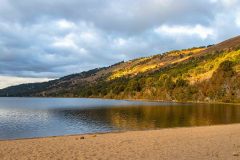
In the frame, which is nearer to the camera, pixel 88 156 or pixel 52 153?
pixel 88 156

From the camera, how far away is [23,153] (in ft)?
93.0

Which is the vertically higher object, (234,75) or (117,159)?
(234,75)

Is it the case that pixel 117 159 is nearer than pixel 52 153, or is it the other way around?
pixel 117 159

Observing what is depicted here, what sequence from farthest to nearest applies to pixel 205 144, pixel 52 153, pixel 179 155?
pixel 205 144 → pixel 52 153 → pixel 179 155

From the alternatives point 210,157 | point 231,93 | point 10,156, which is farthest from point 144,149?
point 231,93

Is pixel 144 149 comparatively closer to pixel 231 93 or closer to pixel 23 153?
pixel 23 153

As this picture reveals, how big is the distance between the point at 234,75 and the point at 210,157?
171406mm

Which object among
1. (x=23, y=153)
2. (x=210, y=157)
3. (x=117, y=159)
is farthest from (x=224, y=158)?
(x=23, y=153)

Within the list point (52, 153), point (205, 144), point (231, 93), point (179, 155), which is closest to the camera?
point (179, 155)

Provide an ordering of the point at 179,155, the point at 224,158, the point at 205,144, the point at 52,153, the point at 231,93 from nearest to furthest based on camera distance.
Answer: the point at 224,158, the point at 179,155, the point at 52,153, the point at 205,144, the point at 231,93

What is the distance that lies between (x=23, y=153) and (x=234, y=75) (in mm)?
173633

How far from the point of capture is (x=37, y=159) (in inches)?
991

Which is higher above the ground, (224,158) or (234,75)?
(234,75)

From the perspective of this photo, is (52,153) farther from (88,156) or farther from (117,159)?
(117,159)
